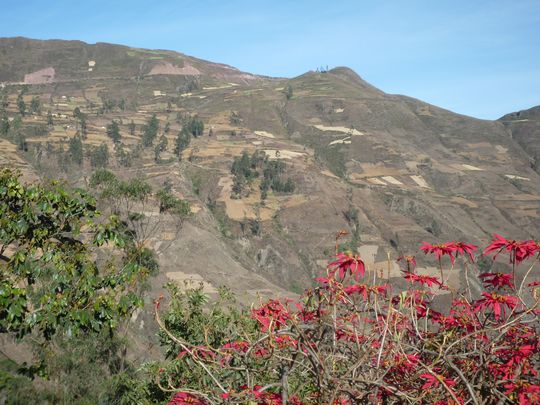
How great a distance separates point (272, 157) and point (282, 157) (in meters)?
1.69

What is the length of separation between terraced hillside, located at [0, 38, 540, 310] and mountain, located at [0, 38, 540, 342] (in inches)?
11.9

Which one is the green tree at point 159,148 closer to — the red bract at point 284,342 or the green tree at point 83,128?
the green tree at point 83,128

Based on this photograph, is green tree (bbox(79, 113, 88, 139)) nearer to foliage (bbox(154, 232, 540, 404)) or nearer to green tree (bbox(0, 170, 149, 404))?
green tree (bbox(0, 170, 149, 404))

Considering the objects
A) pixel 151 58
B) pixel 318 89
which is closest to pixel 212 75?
pixel 151 58

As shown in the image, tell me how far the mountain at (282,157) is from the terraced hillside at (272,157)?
0.99 ft

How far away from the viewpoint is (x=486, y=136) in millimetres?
128625

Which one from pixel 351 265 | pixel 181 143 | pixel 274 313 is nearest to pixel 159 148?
pixel 181 143

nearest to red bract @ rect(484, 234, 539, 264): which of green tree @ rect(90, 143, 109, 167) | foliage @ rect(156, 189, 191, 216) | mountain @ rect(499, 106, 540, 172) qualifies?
foliage @ rect(156, 189, 191, 216)

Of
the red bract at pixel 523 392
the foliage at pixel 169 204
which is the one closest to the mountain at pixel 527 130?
the foliage at pixel 169 204

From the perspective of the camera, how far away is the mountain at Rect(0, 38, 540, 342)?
54.2 metres

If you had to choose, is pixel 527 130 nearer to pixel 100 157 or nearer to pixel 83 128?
pixel 83 128

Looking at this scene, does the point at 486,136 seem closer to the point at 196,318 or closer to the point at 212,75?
the point at 212,75

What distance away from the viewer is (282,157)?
261ft

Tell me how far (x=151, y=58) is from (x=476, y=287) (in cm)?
13994
